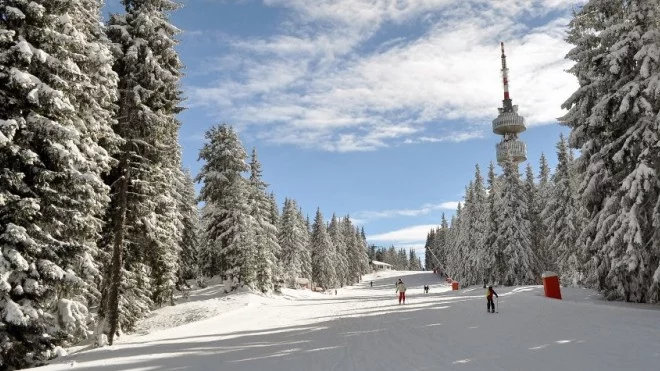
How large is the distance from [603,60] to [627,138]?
369 cm

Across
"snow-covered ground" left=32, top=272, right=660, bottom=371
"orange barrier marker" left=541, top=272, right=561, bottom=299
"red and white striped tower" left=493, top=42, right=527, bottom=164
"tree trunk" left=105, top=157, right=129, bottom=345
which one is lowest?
"snow-covered ground" left=32, top=272, right=660, bottom=371

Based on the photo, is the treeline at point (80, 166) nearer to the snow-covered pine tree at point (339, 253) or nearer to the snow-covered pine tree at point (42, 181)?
the snow-covered pine tree at point (42, 181)

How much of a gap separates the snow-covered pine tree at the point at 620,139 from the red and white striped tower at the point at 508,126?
109 meters

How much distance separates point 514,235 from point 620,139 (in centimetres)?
3114

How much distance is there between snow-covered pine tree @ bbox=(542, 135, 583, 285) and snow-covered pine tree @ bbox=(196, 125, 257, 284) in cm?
2829

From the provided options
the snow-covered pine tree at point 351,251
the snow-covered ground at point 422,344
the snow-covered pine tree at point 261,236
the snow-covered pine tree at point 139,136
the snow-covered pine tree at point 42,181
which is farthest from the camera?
the snow-covered pine tree at point 351,251

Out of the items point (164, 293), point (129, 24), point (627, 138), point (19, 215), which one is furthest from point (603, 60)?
point (164, 293)

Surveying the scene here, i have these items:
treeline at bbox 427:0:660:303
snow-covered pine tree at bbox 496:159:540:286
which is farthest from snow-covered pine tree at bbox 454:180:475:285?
treeline at bbox 427:0:660:303

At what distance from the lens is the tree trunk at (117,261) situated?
57.8 ft

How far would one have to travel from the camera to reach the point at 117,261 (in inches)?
702

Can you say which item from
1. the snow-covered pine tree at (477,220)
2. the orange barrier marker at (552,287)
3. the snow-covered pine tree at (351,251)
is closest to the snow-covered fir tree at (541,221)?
the snow-covered pine tree at (477,220)

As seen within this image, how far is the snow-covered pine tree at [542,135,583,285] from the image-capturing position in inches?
Answer: 1708

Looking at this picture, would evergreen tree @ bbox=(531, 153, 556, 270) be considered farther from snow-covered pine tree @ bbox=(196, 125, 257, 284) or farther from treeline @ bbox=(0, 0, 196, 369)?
treeline @ bbox=(0, 0, 196, 369)

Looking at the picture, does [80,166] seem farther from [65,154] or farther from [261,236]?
[261,236]
